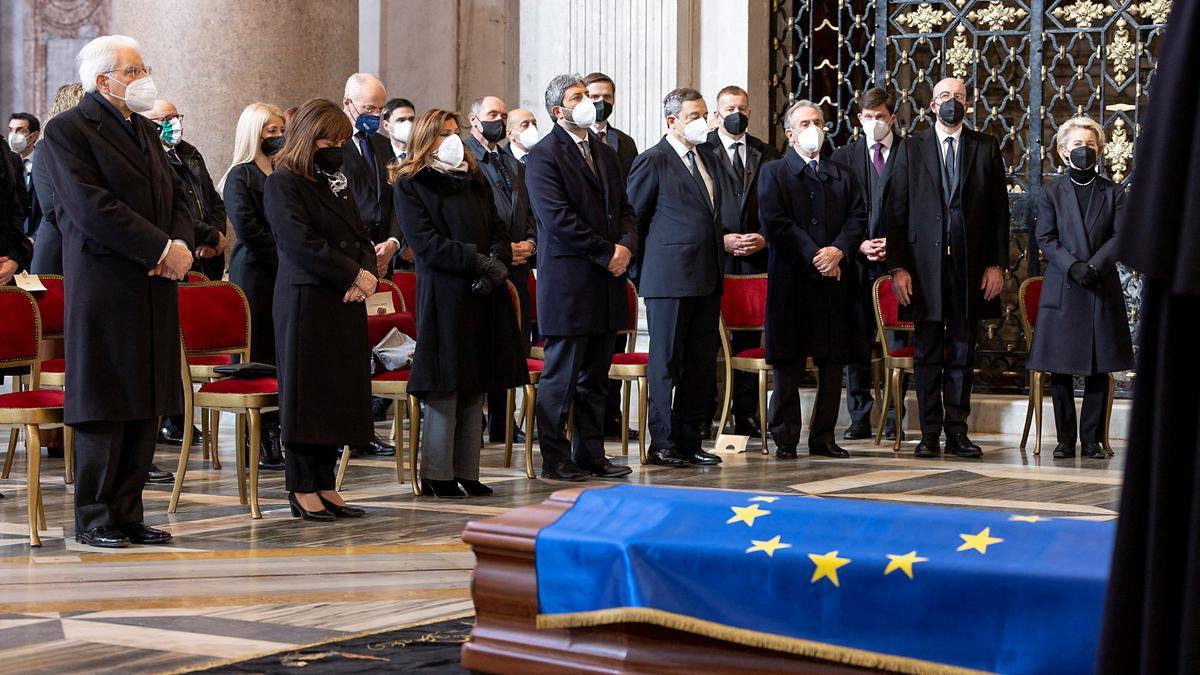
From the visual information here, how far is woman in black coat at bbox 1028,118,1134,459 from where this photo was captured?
769 centimetres

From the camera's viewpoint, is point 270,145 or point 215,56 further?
point 215,56

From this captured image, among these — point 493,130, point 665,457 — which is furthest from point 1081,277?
point 493,130

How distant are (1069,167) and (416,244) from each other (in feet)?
11.6

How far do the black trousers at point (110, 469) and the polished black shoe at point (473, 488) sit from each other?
1.43 meters

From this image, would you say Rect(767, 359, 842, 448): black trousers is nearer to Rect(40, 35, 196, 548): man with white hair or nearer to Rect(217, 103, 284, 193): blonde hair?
Rect(217, 103, 284, 193): blonde hair

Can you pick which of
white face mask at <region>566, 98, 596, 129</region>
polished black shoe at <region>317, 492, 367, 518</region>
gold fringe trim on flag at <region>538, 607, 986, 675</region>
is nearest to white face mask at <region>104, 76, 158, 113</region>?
polished black shoe at <region>317, 492, 367, 518</region>

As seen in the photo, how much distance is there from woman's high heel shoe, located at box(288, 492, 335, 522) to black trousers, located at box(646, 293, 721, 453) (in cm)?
210

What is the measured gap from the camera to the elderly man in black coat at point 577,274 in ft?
22.0

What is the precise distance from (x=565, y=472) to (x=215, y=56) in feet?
11.6

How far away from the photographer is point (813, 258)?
7773 millimetres

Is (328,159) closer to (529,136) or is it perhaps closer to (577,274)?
(577,274)

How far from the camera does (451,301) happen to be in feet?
20.1

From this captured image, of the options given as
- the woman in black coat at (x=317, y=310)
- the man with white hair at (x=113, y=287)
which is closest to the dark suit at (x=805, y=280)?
the woman in black coat at (x=317, y=310)

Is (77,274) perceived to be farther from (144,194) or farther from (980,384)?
(980,384)
